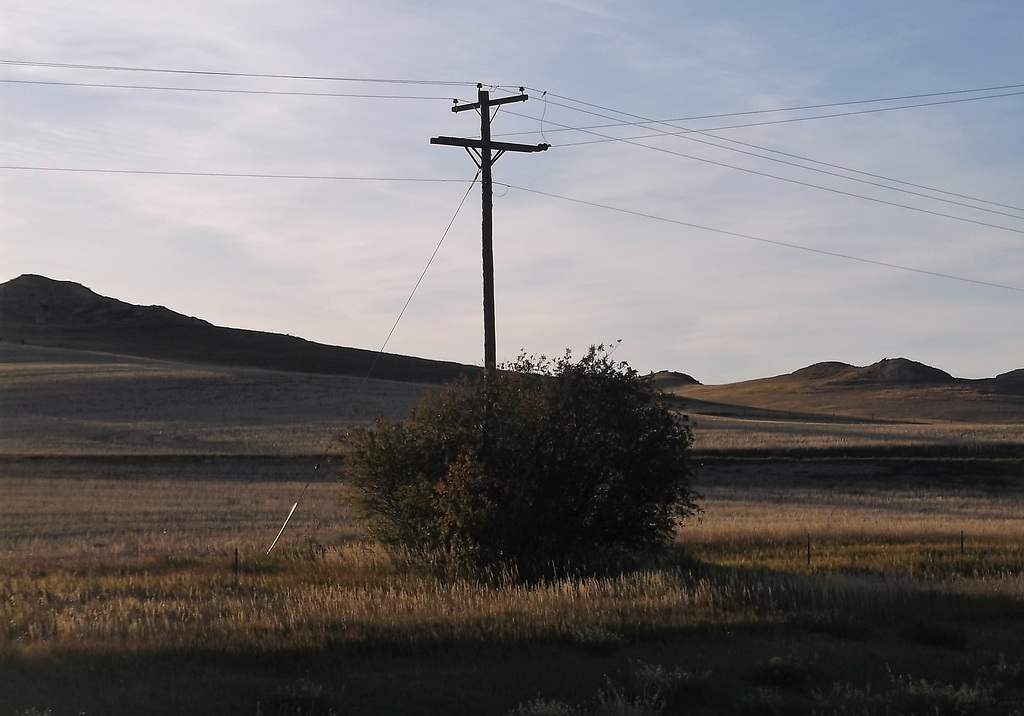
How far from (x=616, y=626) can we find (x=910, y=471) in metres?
39.6

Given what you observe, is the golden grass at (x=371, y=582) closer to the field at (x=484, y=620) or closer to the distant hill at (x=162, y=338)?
the field at (x=484, y=620)

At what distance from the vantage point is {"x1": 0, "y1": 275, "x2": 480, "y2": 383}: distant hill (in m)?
107

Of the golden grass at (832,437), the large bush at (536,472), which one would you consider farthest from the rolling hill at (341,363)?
the large bush at (536,472)

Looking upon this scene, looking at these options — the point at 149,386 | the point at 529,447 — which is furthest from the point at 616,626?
the point at 149,386

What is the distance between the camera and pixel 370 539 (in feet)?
65.7

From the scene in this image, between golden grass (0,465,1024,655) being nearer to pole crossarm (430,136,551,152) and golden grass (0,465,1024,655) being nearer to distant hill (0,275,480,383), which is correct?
pole crossarm (430,136,551,152)

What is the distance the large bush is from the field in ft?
3.28

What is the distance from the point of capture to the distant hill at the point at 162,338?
10669cm

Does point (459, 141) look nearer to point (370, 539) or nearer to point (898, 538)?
point (370, 539)

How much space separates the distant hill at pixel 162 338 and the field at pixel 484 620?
228 ft

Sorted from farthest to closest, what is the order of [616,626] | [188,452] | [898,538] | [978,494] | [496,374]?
[188,452] → [978,494] → [898,538] → [496,374] → [616,626]

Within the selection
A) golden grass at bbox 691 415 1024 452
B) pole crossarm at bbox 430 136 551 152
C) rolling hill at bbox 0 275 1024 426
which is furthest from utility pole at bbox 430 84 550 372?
rolling hill at bbox 0 275 1024 426

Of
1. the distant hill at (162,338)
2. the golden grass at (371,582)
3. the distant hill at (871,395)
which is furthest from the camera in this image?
the distant hill at (871,395)

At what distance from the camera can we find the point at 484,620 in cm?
1159
